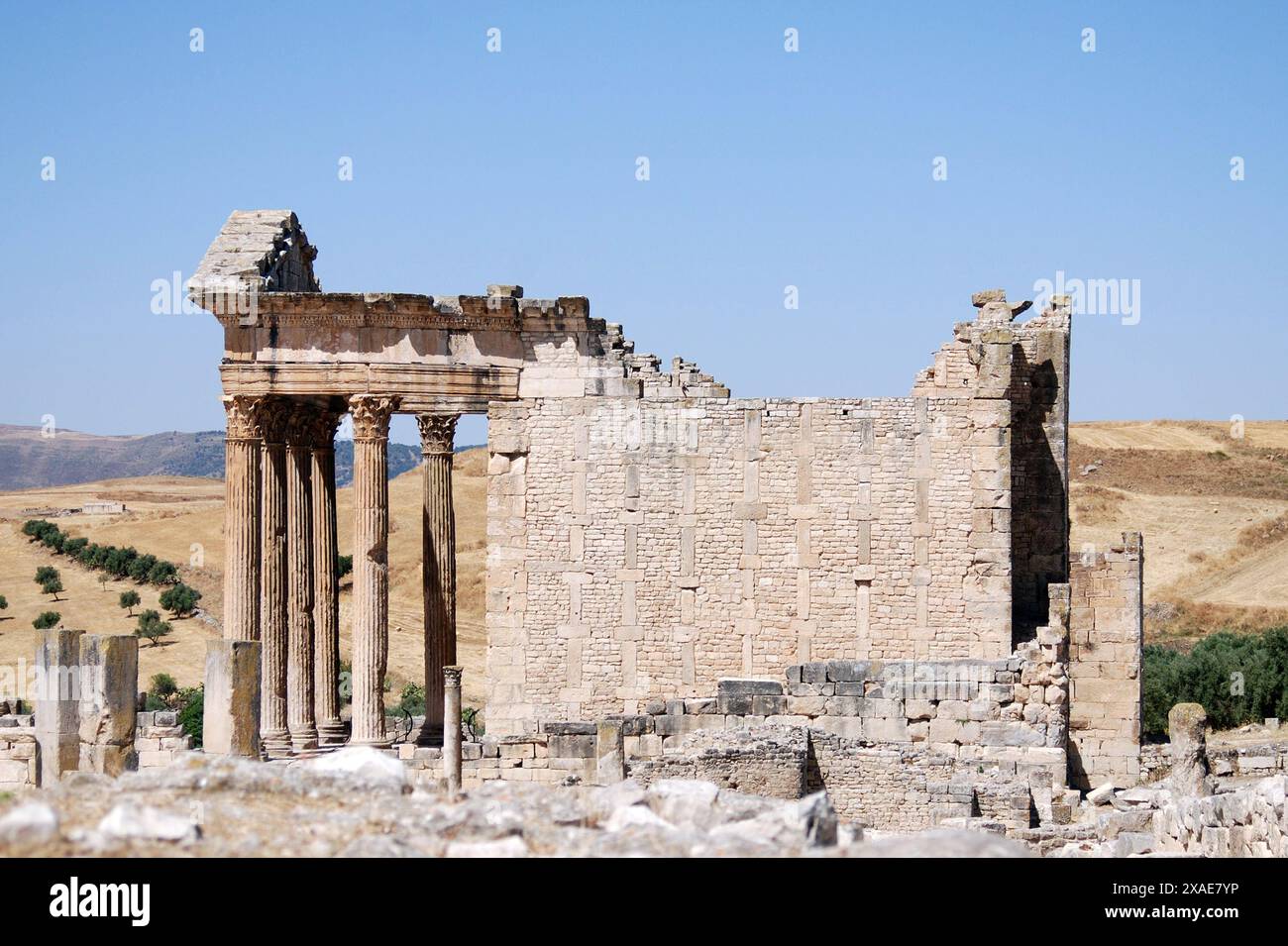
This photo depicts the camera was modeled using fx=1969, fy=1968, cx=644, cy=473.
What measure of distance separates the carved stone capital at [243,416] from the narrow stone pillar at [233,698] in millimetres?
7729

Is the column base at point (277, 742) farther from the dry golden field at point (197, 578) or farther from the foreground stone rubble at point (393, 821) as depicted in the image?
the dry golden field at point (197, 578)

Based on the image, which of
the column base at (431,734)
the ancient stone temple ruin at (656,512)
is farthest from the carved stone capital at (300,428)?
the column base at (431,734)

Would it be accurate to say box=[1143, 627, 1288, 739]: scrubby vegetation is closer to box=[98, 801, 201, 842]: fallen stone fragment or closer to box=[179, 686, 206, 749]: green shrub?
box=[179, 686, 206, 749]: green shrub

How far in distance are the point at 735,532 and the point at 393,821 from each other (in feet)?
50.1

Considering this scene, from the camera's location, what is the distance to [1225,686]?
36.2 m

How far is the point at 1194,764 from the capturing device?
73.5 feet

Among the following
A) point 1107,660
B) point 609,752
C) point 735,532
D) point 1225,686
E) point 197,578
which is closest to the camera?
point 609,752

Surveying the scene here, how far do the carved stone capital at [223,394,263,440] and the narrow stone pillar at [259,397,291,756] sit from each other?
16 cm

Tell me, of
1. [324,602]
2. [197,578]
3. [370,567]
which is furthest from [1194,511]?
[370,567]

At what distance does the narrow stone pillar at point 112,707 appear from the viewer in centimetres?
2019

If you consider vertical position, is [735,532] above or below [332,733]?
above

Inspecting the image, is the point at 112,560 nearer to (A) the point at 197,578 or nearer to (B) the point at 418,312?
(A) the point at 197,578

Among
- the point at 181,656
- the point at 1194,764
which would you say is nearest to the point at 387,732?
the point at 1194,764
